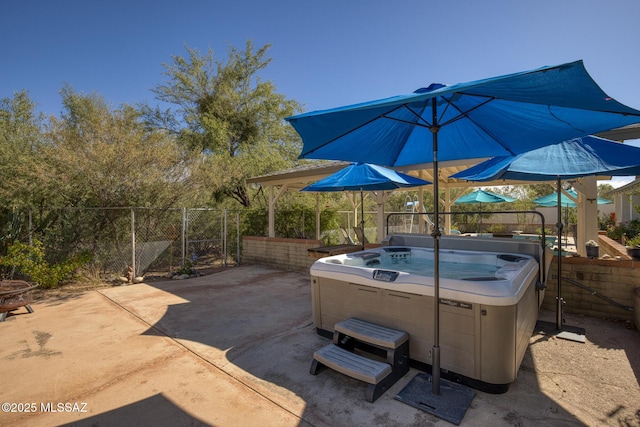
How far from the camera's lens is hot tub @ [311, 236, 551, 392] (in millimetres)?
2305

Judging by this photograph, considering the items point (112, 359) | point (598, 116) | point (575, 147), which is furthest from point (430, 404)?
point (575, 147)

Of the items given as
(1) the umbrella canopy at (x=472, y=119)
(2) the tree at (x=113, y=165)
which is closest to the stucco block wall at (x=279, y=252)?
(2) the tree at (x=113, y=165)

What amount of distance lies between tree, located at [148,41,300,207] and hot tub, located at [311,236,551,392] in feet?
25.4

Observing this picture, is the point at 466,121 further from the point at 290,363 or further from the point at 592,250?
the point at 290,363

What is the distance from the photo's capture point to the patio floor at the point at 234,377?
2139mm

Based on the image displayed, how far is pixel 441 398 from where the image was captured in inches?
90.2

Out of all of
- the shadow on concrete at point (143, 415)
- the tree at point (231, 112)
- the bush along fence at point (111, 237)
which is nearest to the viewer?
the shadow on concrete at point (143, 415)

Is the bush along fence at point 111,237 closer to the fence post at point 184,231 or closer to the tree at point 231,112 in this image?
the fence post at point 184,231

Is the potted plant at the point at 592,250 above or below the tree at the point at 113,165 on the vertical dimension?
below

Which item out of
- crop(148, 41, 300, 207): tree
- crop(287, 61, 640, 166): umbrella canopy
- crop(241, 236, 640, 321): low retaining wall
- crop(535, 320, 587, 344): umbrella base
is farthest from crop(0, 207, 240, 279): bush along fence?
crop(241, 236, 640, 321): low retaining wall

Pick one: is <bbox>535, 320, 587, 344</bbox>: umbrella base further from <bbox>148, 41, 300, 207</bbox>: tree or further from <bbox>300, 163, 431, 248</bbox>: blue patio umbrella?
<bbox>148, 41, 300, 207</bbox>: tree

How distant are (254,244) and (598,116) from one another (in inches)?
305

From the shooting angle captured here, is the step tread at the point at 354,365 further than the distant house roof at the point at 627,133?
No

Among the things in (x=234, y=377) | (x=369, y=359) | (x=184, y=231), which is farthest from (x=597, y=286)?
(x=184, y=231)
